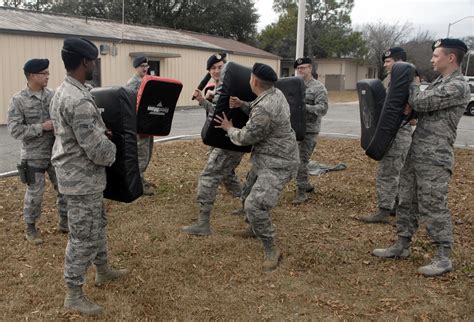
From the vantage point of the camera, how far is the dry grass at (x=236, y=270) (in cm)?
345

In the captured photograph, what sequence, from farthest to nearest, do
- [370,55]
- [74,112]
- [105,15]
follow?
[370,55]
[105,15]
[74,112]

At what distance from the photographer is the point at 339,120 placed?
16.8 m

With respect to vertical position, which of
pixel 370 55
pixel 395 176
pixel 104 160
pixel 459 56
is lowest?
pixel 395 176

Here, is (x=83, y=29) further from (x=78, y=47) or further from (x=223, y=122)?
(x=78, y=47)

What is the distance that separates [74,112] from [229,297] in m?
1.89

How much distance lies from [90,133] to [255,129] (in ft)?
4.74

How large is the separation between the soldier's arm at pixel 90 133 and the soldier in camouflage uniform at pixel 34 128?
1.69 metres

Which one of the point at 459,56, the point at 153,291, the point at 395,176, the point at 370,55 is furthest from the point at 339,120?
the point at 370,55

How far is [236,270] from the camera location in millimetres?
4113

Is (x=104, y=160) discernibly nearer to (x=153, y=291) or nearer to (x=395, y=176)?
(x=153, y=291)

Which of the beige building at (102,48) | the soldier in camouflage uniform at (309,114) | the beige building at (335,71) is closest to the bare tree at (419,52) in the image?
the beige building at (335,71)

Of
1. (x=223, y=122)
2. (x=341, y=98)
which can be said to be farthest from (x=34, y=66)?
(x=341, y=98)

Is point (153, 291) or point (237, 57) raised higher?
point (237, 57)

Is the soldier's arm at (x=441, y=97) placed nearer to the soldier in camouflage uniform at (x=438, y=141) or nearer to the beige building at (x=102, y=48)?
the soldier in camouflage uniform at (x=438, y=141)
